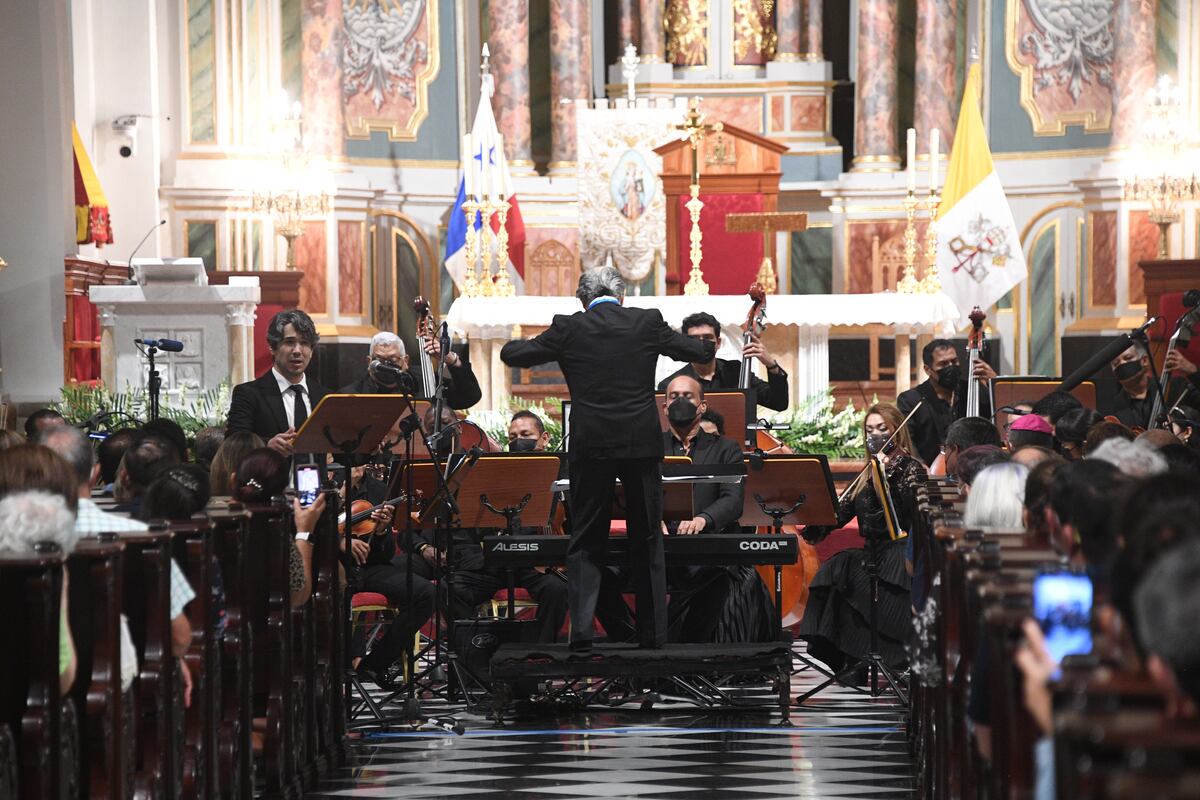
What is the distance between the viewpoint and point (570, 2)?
54.8ft

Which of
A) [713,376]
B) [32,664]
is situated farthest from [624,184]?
[32,664]

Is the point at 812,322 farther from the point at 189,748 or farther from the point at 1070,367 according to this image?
the point at 189,748

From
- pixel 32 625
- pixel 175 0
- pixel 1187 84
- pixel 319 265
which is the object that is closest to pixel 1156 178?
pixel 1187 84

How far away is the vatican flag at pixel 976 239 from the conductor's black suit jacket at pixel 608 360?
24.4ft

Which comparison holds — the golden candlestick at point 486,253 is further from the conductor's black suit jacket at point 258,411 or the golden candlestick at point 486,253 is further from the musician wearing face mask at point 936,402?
the conductor's black suit jacket at point 258,411

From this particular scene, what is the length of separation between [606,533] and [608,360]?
0.68 meters

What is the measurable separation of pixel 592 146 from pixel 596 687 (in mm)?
7552

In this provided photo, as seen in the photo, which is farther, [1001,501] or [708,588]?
[708,588]

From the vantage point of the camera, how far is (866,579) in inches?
329

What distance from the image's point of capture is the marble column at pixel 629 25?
56.4 feet

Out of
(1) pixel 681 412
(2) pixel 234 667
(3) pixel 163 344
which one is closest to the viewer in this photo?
(2) pixel 234 667

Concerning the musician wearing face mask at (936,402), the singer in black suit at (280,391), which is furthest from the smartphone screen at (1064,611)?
the musician wearing face mask at (936,402)

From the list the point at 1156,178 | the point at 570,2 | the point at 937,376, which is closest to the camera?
the point at 937,376

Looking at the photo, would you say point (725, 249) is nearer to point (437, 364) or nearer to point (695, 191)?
point (695, 191)
